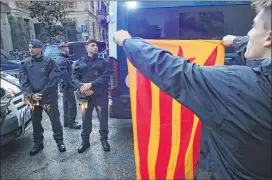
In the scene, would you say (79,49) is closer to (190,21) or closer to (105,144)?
(105,144)

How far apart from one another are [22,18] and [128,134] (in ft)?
3.14

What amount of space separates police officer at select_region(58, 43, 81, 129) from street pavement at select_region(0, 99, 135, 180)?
0.04m

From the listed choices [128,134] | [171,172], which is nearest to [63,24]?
[128,134]

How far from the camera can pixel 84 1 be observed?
130 cm

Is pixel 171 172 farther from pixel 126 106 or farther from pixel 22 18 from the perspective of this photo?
pixel 22 18

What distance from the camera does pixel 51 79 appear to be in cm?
130

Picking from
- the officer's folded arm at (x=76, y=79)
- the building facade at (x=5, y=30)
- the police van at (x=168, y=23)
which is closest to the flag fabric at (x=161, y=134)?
the police van at (x=168, y=23)

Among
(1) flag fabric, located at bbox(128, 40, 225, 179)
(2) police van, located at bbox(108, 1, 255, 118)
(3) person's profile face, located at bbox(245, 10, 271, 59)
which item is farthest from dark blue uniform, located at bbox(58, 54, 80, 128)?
(3) person's profile face, located at bbox(245, 10, 271, 59)

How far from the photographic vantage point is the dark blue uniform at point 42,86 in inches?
49.1

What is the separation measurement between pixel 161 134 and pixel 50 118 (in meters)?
0.70

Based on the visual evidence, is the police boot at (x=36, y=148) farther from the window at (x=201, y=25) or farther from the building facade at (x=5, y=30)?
the window at (x=201, y=25)

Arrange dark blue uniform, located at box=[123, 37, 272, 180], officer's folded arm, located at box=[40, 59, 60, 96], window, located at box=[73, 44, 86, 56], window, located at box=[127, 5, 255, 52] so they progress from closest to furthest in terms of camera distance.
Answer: dark blue uniform, located at box=[123, 37, 272, 180], officer's folded arm, located at box=[40, 59, 60, 96], window, located at box=[73, 44, 86, 56], window, located at box=[127, 5, 255, 52]

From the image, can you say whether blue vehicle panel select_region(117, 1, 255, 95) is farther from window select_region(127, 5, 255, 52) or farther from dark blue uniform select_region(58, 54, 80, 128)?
dark blue uniform select_region(58, 54, 80, 128)

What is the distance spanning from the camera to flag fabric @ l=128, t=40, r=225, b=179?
5.39 feet
